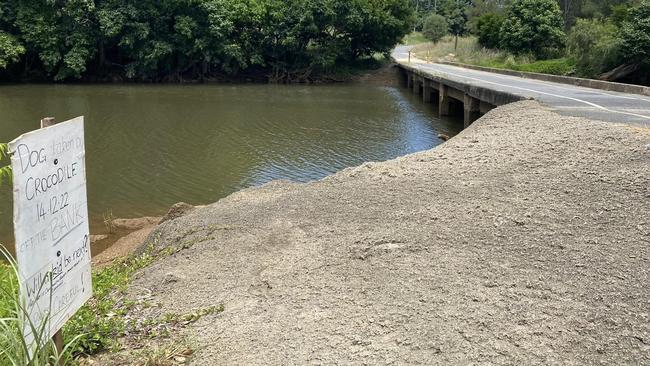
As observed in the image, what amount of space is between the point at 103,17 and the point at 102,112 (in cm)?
1431

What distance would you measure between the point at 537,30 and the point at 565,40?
1912 mm

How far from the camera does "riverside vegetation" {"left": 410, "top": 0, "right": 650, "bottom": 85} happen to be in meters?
23.5

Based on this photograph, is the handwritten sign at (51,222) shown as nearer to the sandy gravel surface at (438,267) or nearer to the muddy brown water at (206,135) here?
the sandy gravel surface at (438,267)

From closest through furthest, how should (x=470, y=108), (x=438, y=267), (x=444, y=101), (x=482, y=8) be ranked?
(x=438, y=267) → (x=470, y=108) → (x=444, y=101) → (x=482, y=8)

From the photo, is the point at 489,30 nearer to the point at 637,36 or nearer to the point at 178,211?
the point at 637,36

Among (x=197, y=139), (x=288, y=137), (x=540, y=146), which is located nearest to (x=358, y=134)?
(x=288, y=137)

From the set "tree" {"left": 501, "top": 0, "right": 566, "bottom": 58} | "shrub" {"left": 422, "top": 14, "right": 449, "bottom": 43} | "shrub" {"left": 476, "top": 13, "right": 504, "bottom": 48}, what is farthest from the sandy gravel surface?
"shrub" {"left": 422, "top": 14, "right": 449, "bottom": 43}

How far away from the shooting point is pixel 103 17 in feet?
114

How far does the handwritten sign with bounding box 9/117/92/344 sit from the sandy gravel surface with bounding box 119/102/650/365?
943 mm

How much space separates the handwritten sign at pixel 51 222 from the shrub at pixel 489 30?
4110 cm

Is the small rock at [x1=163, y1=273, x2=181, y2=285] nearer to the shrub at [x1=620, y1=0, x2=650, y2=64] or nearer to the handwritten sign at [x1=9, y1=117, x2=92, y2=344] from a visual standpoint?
the handwritten sign at [x1=9, y1=117, x2=92, y2=344]

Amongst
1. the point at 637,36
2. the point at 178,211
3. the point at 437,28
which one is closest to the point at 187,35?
the point at 637,36

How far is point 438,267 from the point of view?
15.6ft

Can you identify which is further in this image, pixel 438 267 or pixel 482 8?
pixel 482 8
